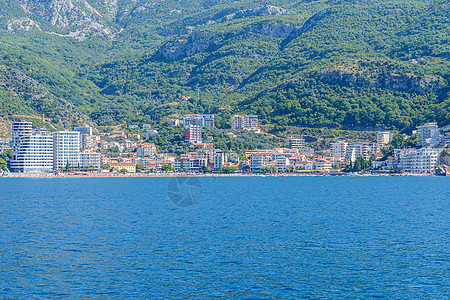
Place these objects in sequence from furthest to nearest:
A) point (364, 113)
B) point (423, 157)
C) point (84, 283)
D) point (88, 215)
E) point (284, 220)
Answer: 1. point (364, 113)
2. point (423, 157)
3. point (88, 215)
4. point (284, 220)
5. point (84, 283)

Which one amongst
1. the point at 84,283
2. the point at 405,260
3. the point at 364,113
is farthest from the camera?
the point at 364,113

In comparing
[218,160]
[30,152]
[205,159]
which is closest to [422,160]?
[218,160]

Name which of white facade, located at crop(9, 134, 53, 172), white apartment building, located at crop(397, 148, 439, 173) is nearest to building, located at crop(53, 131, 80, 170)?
white facade, located at crop(9, 134, 53, 172)

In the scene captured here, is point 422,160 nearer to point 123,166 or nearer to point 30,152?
point 123,166

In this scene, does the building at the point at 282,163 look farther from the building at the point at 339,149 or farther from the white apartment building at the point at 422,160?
the white apartment building at the point at 422,160

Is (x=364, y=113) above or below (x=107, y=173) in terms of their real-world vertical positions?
above

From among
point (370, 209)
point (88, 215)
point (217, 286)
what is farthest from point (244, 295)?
point (370, 209)

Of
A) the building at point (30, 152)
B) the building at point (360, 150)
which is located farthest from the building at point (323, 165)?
the building at point (30, 152)

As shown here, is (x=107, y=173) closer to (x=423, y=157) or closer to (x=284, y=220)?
(x=423, y=157)
